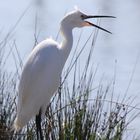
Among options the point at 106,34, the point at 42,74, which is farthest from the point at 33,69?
the point at 106,34

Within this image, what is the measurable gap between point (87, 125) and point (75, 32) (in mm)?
4479

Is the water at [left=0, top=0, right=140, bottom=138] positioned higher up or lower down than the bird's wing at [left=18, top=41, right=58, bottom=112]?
lower down

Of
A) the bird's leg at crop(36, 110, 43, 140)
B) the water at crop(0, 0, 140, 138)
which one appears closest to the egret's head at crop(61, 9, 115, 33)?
the bird's leg at crop(36, 110, 43, 140)

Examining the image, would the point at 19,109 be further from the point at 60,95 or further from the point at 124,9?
the point at 124,9

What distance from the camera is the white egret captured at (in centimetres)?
427

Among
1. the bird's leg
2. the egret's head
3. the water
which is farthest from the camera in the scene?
the water

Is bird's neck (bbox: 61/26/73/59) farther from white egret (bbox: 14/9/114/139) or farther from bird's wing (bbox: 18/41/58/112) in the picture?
bird's wing (bbox: 18/41/58/112)

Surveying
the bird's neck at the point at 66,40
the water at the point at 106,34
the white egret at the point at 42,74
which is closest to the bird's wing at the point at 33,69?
the white egret at the point at 42,74

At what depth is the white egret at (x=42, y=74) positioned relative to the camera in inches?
168

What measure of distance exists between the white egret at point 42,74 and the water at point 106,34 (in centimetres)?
115

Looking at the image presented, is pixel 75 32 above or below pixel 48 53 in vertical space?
below

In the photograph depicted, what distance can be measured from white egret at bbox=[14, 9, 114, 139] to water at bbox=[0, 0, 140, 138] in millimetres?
1151

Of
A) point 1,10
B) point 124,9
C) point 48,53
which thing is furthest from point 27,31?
point 48,53

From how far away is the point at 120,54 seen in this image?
28.8 ft
